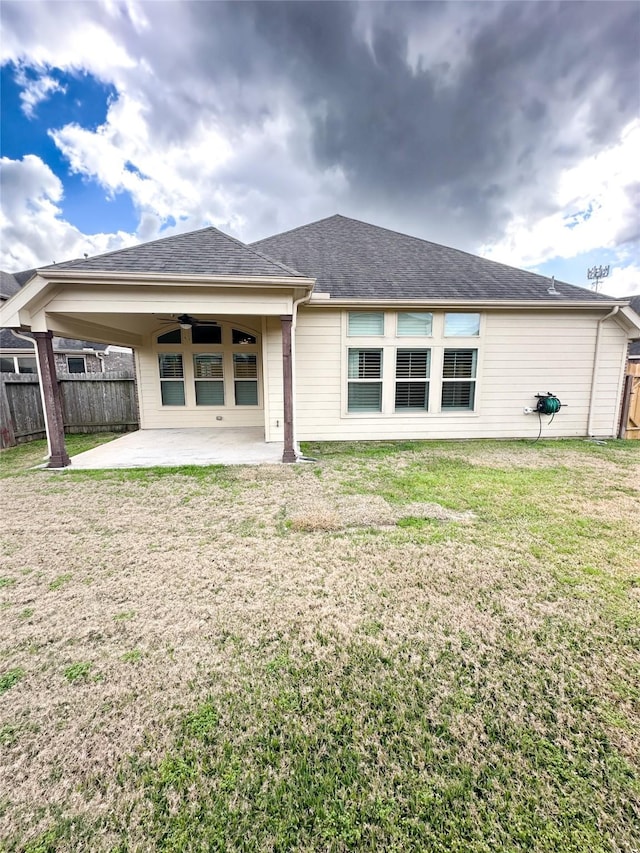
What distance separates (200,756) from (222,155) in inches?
624

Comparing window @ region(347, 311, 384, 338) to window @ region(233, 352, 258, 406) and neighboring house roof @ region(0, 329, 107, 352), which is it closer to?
window @ region(233, 352, 258, 406)

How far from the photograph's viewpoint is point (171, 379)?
8961 mm

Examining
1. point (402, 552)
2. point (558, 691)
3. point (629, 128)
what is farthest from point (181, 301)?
point (629, 128)

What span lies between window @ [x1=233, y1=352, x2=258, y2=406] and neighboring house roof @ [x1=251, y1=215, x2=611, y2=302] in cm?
253

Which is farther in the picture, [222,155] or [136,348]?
[222,155]

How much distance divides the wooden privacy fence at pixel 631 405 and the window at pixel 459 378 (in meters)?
3.49

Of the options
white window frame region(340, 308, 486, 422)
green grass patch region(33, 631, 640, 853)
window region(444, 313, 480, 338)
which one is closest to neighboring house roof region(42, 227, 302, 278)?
white window frame region(340, 308, 486, 422)

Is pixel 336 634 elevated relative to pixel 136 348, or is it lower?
lower

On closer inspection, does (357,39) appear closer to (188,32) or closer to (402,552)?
(188,32)

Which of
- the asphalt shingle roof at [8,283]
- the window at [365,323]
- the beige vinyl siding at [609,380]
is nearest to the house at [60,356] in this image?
the asphalt shingle roof at [8,283]

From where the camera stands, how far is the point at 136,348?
8734 mm

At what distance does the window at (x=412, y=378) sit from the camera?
24.8ft

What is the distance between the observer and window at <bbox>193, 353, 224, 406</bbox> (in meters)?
8.96

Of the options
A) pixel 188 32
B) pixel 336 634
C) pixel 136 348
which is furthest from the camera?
pixel 136 348
